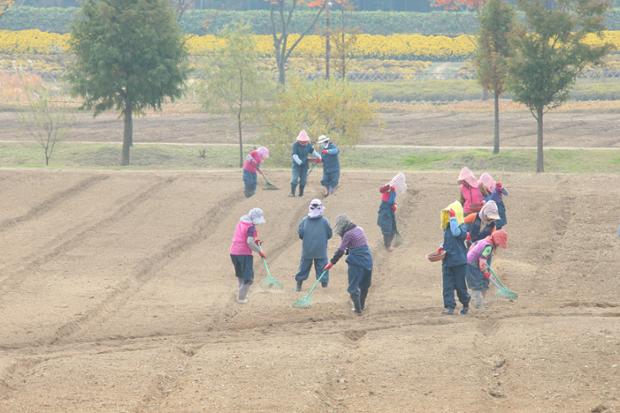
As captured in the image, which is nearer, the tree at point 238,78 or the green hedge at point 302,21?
the tree at point 238,78

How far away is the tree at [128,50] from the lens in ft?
159

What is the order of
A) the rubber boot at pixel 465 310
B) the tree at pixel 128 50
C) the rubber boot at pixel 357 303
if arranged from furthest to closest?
the tree at pixel 128 50 → the rubber boot at pixel 357 303 → the rubber boot at pixel 465 310

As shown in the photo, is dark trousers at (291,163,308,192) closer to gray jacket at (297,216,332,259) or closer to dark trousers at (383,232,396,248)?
dark trousers at (383,232,396,248)

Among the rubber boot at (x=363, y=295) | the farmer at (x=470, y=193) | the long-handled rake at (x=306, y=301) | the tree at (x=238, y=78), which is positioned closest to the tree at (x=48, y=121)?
the tree at (x=238, y=78)

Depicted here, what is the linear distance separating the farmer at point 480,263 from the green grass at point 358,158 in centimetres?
2519

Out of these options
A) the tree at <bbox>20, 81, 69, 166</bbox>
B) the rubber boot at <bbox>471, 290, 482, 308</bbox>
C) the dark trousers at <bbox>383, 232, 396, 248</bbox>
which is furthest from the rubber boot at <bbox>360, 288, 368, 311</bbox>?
the tree at <bbox>20, 81, 69, 166</bbox>

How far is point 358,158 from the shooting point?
51656mm

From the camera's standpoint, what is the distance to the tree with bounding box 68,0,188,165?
159 ft

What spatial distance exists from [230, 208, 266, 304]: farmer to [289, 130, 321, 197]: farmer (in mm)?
8980

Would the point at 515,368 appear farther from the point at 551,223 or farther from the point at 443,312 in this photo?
the point at 551,223

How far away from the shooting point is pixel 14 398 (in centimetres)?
1648

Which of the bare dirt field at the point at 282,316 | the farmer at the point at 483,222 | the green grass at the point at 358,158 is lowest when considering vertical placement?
the green grass at the point at 358,158

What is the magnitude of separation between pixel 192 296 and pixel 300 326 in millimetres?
3118

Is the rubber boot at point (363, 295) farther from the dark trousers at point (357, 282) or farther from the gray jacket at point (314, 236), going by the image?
the gray jacket at point (314, 236)
